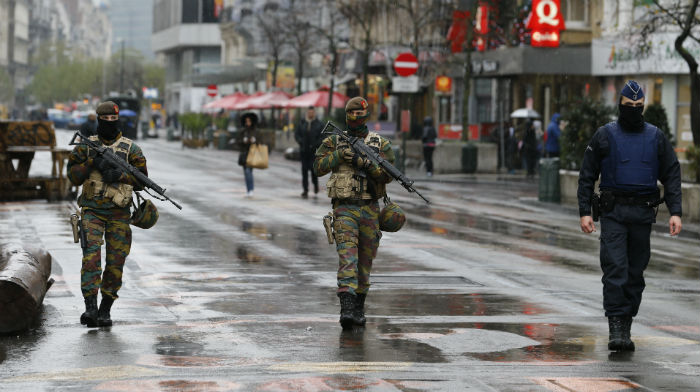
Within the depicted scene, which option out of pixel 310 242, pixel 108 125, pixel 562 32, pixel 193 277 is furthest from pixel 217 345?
pixel 562 32

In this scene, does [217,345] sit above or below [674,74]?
below

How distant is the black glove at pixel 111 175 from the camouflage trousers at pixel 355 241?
170 cm

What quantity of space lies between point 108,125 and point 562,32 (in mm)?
34915

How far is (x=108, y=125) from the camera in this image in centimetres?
1073

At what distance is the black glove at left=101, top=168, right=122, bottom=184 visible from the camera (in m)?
10.5

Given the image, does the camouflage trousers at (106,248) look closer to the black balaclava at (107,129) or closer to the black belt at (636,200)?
the black balaclava at (107,129)

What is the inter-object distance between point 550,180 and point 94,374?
19.5m

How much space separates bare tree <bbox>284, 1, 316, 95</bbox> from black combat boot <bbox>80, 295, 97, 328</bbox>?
43982 mm

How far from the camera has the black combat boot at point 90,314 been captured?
34.3ft

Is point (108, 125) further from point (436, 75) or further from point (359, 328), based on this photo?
point (436, 75)

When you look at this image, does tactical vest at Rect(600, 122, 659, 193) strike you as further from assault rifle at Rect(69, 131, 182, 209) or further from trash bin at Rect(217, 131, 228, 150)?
trash bin at Rect(217, 131, 228, 150)

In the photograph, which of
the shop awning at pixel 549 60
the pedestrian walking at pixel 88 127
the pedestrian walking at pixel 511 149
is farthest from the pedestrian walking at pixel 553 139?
the pedestrian walking at pixel 88 127

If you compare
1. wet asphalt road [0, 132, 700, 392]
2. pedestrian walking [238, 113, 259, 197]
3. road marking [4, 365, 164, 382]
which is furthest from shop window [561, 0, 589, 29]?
road marking [4, 365, 164, 382]

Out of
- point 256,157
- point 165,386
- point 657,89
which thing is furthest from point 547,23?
point 165,386
